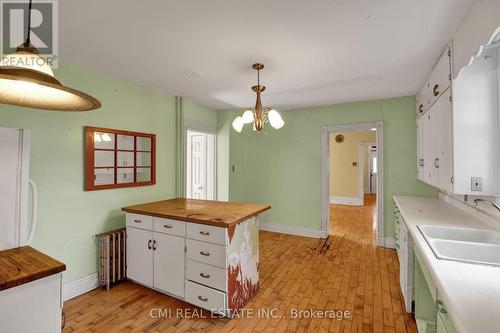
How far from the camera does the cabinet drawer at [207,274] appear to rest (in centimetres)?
207

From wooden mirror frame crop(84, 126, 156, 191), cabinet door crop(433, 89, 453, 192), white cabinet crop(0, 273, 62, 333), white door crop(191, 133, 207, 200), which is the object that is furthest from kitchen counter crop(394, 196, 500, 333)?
white door crop(191, 133, 207, 200)

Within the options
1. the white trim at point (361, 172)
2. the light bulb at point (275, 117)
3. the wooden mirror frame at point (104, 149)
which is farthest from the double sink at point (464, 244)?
the white trim at point (361, 172)

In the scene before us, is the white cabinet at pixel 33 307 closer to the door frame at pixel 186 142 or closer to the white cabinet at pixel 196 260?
the white cabinet at pixel 196 260

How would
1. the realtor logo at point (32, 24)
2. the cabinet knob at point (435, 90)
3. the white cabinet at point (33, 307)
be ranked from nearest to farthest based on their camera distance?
the white cabinet at point (33, 307) < the realtor logo at point (32, 24) < the cabinet knob at point (435, 90)

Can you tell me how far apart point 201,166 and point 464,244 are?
12.7 ft

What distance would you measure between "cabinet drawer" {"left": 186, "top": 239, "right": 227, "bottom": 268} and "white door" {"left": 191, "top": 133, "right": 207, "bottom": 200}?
2.34 meters

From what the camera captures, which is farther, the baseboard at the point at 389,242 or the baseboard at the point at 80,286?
the baseboard at the point at 389,242

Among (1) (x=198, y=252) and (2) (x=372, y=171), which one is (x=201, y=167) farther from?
(2) (x=372, y=171)

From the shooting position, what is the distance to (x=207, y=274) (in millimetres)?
2135

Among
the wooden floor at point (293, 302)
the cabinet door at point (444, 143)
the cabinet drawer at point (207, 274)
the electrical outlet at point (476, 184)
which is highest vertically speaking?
the cabinet door at point (444, 143)

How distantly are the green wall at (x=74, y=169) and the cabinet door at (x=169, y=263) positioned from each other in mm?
799

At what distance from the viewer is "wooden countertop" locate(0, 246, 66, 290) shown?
1104 millimetres

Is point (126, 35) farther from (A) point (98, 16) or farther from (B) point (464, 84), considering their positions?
(B) point (464, 84)

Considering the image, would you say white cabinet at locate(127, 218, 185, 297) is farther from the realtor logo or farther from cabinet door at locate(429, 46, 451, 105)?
cabinet door at locate(429, 46, 451, 105)
